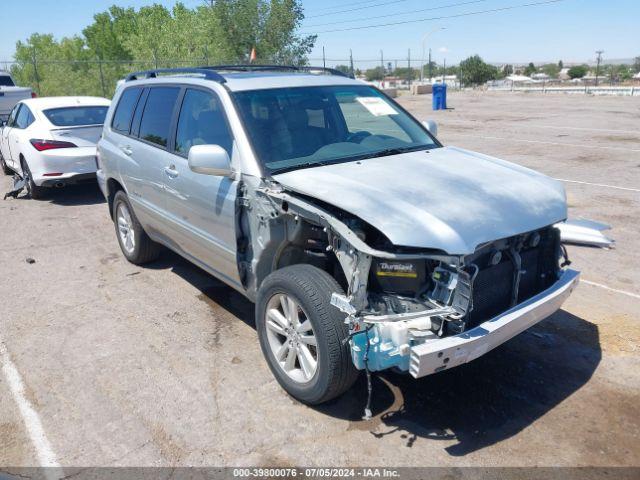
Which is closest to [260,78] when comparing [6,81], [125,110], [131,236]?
[125,110]

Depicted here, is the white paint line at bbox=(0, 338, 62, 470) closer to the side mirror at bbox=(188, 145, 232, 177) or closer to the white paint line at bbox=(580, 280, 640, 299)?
the side mirror at bbox=(188, 145, 232, 177)

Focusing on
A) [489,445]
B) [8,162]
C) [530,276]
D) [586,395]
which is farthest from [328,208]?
[8,162]

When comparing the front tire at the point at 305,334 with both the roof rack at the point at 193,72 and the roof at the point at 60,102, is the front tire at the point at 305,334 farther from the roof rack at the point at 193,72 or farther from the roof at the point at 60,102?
the roof at the point at 60,102

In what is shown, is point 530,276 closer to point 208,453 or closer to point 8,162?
point 208,453

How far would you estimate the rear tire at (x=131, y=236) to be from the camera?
611cm

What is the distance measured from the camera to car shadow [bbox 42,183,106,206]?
9.89 meters

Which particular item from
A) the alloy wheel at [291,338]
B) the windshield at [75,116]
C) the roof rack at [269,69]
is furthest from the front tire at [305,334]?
the windshield at [75,116]

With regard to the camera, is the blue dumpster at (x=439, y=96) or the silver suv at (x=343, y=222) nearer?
the silver suv at (x=343, y=222)

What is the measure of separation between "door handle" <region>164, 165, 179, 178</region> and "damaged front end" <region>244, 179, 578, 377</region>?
1444mm

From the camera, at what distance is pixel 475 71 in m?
70.2

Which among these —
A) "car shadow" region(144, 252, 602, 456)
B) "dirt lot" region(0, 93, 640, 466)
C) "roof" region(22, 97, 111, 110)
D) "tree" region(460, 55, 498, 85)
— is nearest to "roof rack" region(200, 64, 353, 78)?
"dirt lot" region(0, 93, 640, 466)

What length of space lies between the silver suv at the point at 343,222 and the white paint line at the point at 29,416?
143 centimetres

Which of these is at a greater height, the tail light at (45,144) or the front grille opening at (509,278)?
the tail light at (45,144)

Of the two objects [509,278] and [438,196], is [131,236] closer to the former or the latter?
[438,196]
